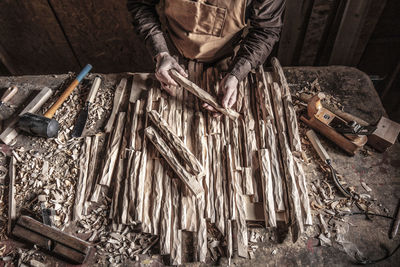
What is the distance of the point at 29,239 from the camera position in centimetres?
173

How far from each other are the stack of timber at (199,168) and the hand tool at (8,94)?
1.02 m

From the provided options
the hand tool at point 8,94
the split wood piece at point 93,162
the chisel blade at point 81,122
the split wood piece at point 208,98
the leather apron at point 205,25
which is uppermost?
the leather apron at point 205,25

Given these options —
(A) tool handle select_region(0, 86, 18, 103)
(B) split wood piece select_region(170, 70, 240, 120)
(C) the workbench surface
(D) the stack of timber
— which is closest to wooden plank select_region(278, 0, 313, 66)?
(C) the workbench surface

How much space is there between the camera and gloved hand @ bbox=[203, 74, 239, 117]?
200cm

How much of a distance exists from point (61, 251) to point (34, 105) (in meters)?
1.34

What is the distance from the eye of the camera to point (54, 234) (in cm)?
174

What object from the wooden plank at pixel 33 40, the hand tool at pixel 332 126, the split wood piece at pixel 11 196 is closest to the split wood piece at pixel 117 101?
the split wood piece at pixel 11 196

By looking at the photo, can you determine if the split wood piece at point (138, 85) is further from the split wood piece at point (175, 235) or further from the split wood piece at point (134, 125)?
the split wood piece at point (175, 235)

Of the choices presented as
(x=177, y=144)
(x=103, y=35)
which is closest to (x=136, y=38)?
(x=103, y=35)

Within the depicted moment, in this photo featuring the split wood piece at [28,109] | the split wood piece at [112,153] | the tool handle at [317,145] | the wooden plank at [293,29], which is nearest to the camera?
the split wood piece at [112,153]

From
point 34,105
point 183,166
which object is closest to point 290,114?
point 183,166

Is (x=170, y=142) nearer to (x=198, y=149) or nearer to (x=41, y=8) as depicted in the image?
(x=198, y=149)

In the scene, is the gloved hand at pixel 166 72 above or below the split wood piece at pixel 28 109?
above

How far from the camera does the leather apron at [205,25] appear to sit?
6.82 feet
